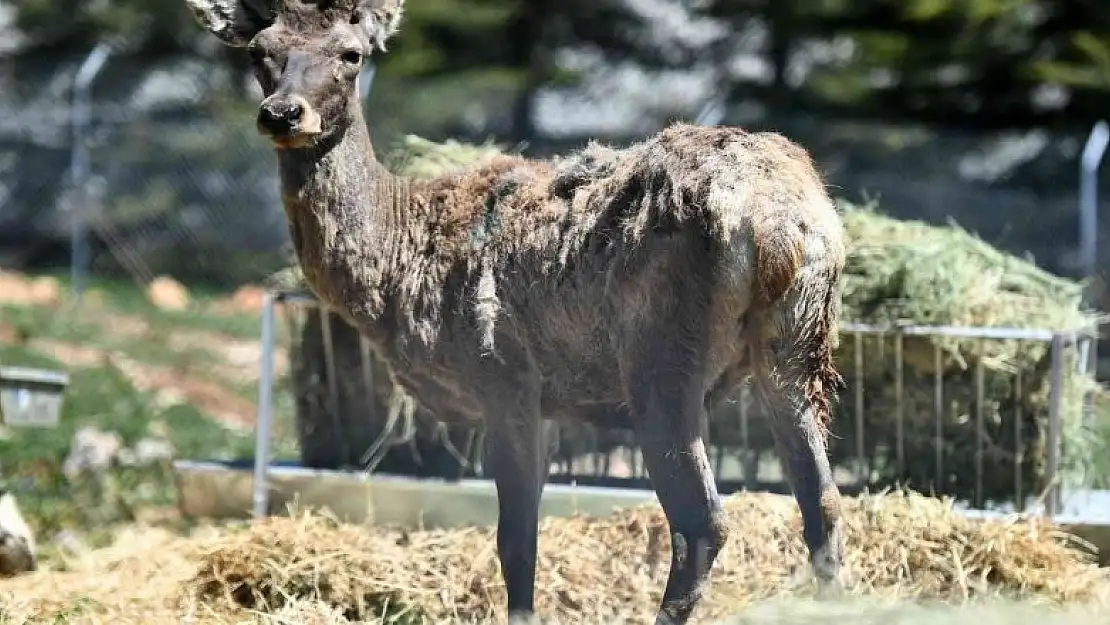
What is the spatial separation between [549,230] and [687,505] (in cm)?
124

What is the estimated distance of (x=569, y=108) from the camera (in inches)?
686

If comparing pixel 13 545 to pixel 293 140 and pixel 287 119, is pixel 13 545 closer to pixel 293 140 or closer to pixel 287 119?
pixel 293 140

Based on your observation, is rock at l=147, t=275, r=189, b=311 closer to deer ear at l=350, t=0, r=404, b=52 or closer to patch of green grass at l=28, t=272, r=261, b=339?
patch of green grass at l=28, t=272, r=261, b=339

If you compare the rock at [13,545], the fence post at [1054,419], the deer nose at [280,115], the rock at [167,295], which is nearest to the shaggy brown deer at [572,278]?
the deer nose at [280,115]

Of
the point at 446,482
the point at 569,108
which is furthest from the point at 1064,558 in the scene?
the point at 569,108

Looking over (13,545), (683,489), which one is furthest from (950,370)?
(13,545)

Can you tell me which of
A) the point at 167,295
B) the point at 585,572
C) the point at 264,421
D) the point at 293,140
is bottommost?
the point at 585,572

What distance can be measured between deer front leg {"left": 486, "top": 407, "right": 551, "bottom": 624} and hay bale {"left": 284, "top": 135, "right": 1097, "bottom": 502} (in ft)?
6.48

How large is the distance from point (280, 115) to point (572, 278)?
4.19 ft

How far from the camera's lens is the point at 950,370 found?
7.65 m

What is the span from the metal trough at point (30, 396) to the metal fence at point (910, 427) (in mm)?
1760

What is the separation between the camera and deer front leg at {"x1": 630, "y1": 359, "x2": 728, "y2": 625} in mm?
5523

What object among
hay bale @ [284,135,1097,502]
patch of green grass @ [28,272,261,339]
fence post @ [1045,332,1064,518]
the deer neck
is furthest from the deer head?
patch of green grass @ [28,272,261,339]

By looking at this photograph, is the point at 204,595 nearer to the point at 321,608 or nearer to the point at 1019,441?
the point at 321,608
